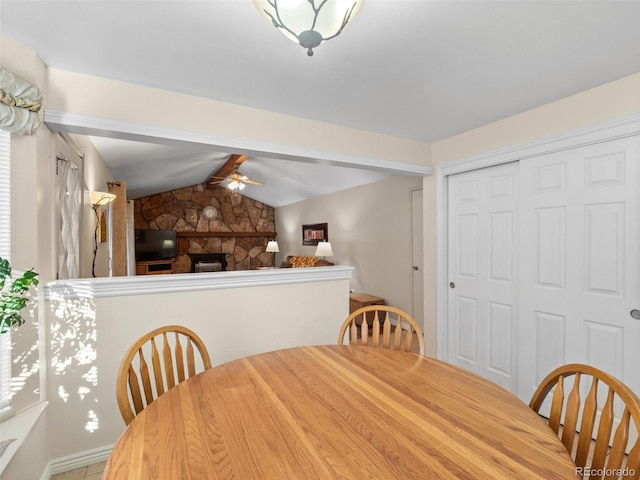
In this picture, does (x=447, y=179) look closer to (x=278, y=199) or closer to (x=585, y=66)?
(x=585, y=66)

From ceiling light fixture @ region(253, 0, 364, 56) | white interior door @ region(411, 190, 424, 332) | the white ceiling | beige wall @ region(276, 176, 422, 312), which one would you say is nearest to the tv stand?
beige wall @ region(276, 176, 422, 312)

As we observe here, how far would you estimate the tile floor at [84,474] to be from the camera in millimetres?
1737

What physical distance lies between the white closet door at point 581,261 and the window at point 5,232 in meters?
3.11

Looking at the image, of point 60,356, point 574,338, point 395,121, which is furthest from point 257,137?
point 574,338

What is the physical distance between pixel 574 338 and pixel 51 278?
3.22m

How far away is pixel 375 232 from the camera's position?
5148 mm

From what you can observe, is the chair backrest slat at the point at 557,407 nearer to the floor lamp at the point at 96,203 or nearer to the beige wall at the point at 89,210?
the beige wall at the point at 89,210

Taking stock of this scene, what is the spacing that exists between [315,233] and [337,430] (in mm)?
5990

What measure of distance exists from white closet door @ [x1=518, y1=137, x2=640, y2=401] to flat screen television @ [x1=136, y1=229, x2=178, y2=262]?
6.78 m

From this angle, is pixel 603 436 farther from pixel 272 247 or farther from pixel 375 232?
pixel 272 247

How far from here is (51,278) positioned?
5.87 ft

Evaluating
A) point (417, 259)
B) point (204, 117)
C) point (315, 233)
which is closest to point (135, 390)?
point (204, 117)

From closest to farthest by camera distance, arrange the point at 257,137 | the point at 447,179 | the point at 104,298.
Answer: the point at 104,298
the point at 257,137
the point at 447,179

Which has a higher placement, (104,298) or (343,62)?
(343,62)
